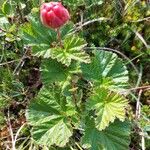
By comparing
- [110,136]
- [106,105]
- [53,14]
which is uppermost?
[53,14]

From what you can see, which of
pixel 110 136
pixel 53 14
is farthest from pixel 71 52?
pixel 110 136

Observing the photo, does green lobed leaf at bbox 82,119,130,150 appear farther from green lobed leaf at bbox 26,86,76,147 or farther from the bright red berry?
the bright red berry

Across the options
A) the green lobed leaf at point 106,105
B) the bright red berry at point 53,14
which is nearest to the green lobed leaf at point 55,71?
the green lobed leaf at point 106,105

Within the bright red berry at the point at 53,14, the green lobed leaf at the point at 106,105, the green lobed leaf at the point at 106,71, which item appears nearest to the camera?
the bright red berry at the point at 53,14

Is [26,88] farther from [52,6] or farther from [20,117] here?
[52,6]

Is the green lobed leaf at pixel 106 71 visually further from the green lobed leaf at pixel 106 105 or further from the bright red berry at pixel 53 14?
the bright red berry at pixel 53 14

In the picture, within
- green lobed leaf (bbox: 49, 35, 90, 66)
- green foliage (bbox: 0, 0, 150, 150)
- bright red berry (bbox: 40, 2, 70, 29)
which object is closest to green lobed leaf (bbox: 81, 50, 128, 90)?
green foliage (bbox: 0, 0, 150, 150)

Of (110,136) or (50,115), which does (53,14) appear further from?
(110,136)
